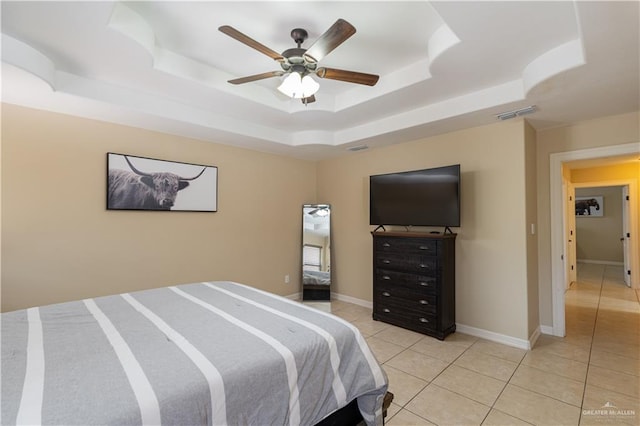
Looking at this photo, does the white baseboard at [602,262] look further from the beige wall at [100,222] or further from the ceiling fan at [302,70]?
the ceiling fan at [302,70]

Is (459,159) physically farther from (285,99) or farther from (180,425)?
(180,425)

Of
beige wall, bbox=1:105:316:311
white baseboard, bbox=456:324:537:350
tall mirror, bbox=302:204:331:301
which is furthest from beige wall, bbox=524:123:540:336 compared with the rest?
beige wall, bbox=1:105:316:311

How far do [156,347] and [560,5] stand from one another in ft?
9.27

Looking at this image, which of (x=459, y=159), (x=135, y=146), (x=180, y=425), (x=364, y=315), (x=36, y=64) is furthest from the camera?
(x=364, y=315)

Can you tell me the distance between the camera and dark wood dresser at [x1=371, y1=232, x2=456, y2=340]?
3207mm

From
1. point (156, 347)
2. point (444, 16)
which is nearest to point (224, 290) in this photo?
point (156, 347)

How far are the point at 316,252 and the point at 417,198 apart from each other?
187 cm

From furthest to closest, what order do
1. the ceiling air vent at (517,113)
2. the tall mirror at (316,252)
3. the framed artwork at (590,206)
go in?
1. the framed artwork at (590,206)
2. the tall mirror at (316,252)
3. the ceiling air vent at (517,113)

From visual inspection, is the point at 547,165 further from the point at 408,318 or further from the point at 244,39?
the point at 244,39

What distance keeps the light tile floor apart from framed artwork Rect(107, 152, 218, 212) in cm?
250

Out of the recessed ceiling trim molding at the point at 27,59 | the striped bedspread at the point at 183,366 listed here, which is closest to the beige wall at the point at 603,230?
the striped bedspread at the point at 183,366

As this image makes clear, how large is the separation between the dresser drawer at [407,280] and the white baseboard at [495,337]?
67 centimetres

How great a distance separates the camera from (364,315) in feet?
13.1

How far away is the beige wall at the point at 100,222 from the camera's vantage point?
2613 mm
